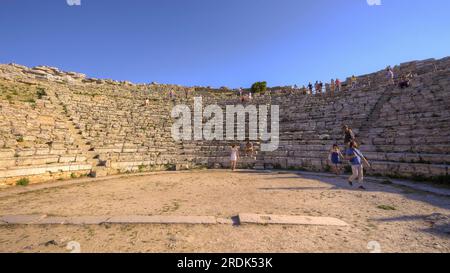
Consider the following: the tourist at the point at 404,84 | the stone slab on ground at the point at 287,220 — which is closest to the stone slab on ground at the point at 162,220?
the stone slab on ground at the point at 287,220

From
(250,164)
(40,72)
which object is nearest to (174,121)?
(250,164)

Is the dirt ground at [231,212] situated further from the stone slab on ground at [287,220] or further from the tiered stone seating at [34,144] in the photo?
the tiered stone seating at [34,144]

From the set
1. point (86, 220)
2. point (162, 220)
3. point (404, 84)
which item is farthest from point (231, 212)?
point (404, 84)

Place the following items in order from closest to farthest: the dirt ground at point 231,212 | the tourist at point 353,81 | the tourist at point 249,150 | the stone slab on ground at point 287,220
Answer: the dirt ground at point 231,212 < the stone slab on ground at point 287,220 < the tourist at point 249,150 < the tourist at point 353,81

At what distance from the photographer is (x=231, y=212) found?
5371 millimetres

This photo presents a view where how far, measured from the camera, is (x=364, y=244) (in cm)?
361

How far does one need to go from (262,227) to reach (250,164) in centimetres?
932

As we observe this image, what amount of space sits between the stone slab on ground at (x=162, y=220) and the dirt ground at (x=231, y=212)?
0.15m

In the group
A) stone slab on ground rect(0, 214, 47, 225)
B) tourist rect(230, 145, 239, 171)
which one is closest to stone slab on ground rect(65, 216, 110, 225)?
stone slab on ground rect(0, 214, 47, 225)

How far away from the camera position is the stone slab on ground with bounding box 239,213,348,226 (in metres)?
4.51

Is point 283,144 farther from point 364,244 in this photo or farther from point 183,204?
point 364,244

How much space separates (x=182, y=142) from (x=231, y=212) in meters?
11.4

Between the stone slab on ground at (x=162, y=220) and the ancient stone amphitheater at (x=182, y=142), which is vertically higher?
the ancient stone amphitheater at (x=182, y=142)

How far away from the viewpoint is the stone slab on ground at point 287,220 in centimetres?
451
